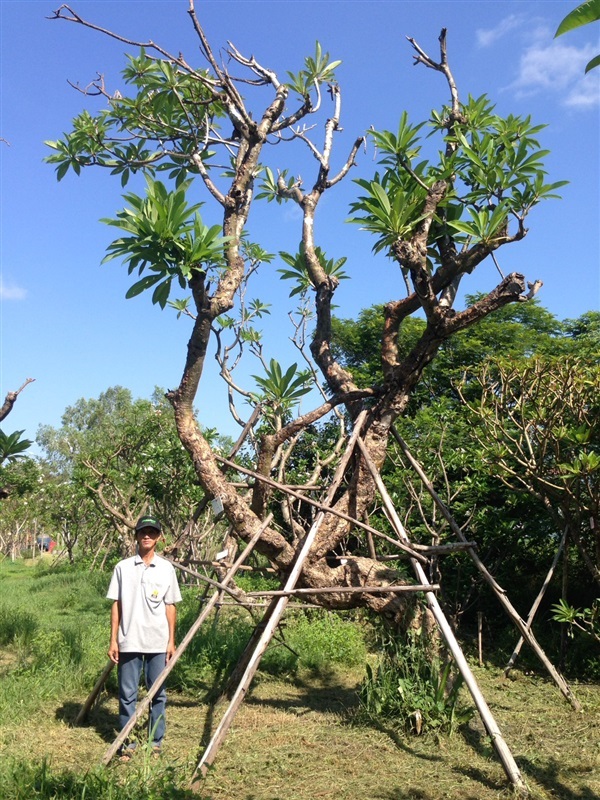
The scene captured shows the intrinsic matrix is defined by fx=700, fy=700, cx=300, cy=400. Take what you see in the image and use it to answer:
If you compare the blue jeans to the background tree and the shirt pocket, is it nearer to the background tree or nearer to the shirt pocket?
the shirt pocket

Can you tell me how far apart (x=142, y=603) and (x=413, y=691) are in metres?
1.99

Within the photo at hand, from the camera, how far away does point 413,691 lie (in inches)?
193

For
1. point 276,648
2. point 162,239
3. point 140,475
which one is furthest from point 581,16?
point 140,475

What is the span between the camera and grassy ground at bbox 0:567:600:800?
3816 mm

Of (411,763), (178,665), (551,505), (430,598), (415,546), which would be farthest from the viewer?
(551,505)

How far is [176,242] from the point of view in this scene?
465cm

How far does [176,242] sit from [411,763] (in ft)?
11.9

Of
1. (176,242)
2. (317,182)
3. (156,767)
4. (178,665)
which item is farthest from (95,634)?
(317,182)

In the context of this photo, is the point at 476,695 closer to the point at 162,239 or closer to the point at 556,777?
the point at 556,777

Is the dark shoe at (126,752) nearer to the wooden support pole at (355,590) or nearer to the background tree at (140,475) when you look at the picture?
the wooden support pole at (355,590)

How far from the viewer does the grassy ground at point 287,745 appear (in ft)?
12.5

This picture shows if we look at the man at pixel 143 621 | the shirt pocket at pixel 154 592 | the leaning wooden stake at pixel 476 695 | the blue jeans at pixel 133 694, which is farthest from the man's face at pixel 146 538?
the leaning wooden stake at pixel 476 695

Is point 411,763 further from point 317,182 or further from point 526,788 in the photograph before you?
point 317,182

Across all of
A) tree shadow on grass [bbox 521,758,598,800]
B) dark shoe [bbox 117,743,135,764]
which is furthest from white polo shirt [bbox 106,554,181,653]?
tree shadow on grass [bbox 521,758,598,800]
